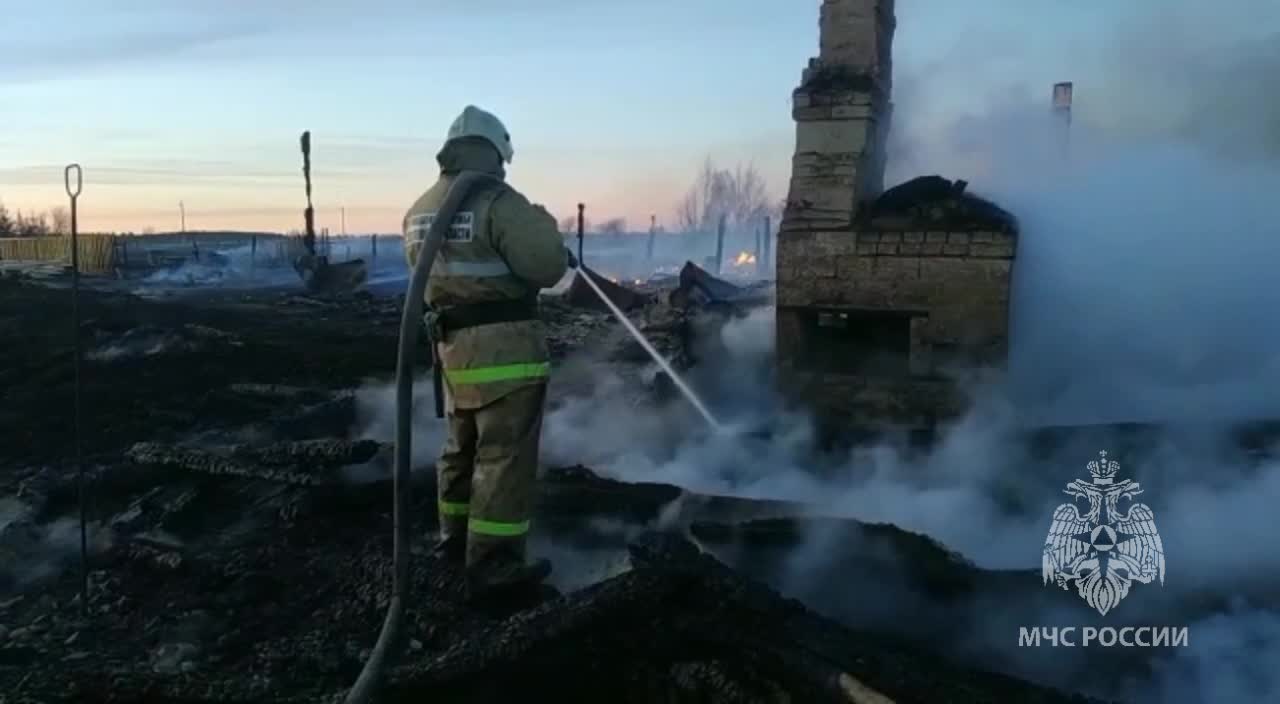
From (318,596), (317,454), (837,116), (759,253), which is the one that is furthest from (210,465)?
(759,253)

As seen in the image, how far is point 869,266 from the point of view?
6.04 m

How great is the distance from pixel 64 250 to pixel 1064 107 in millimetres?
40075

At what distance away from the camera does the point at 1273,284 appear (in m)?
6.77

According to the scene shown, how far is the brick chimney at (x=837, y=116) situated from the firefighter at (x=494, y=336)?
2.89m

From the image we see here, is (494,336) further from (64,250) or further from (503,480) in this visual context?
(64,250)

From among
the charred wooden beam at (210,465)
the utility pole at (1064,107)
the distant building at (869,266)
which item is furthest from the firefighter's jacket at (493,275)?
the utility pole at (1064,107)

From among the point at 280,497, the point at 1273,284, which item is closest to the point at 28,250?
the point at 280,497

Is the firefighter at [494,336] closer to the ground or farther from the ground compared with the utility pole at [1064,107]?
closer to the ground

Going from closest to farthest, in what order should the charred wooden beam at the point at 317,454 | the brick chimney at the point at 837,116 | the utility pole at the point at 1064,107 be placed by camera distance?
the charred wooden beam at the point at 317,454, the brick chimney at the point at 837,116, the utility pole at the point at 1064,107

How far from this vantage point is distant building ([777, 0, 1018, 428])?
19.1 feet

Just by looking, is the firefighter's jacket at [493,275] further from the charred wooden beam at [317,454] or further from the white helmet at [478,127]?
the charred wooden beam at [317,454]

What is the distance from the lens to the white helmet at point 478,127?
379 cm

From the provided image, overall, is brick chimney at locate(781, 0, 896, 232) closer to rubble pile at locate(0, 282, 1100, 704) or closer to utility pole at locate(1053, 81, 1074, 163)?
rubble pile at locate(0, 282, 1100, 704)

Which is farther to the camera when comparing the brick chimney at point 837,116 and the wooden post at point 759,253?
the wooden post at point 759,253
